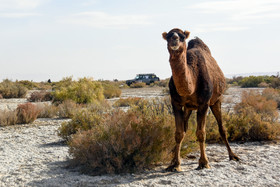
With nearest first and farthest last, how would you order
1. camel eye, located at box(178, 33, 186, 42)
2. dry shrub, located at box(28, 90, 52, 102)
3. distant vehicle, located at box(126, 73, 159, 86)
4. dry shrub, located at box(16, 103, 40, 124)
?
camel eye, located at box(178, 33, 186, 42)
dry shrub, located at box(16, 103, 40, 124)
dry shrub, located at box(28, 90, 52, 102)
distant vehicle, located at box(126, 73, 159, 86)

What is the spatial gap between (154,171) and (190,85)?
1.93 metres

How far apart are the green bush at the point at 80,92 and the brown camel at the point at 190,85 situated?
13.1m

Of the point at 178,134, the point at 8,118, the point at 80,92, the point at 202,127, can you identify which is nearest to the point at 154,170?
the point at 178,134

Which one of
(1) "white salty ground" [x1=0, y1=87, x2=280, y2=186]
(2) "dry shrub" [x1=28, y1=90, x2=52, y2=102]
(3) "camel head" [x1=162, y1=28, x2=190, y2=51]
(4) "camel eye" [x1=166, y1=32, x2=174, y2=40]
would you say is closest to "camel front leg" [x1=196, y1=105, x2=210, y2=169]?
(1) "white salty ground" [x1=0, y1=87, x2=280, y2=186]

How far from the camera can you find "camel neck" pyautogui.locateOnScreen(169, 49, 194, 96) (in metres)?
6.36

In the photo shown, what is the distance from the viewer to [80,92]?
2156 centimetres

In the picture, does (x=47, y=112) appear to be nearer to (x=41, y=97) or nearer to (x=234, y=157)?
(x=41, y=97)

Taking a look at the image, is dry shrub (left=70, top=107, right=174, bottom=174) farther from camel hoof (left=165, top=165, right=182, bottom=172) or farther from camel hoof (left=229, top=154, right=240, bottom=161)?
camel hoof (left=229, top=154, right=240, bottom=161)

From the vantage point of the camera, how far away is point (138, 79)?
5625 cm

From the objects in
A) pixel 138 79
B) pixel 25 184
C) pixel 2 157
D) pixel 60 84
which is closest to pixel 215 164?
pixel 25 184

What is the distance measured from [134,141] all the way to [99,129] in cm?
100

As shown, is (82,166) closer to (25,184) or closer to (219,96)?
(25,184)

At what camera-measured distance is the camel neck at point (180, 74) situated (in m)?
6.36

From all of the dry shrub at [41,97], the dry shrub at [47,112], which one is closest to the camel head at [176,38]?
the dry shrub at [47,112]
